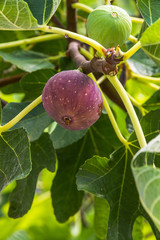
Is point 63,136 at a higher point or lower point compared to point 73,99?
lower

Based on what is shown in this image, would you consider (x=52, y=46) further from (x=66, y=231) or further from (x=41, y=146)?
(x=66, y=231)

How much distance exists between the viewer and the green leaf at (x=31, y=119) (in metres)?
1.01

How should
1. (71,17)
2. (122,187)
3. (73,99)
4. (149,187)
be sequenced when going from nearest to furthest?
(149,187) < (73,99) < (122,187) < (71,17)

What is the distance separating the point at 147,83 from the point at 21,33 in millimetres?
559

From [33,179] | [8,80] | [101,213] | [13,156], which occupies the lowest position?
[101,213]

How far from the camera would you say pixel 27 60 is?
1277mm

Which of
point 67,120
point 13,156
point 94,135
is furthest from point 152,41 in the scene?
point 94,135

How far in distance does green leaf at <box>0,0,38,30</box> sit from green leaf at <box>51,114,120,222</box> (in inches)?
21.0

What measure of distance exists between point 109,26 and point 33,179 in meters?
0.53

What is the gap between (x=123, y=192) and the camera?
942 millimetres

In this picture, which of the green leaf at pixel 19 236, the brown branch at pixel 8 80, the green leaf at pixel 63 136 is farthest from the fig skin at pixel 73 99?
the green leaf at pixel 19 236

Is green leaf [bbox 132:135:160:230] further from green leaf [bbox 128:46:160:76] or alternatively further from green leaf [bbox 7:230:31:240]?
green leaf [bbox 7:230:31:240]

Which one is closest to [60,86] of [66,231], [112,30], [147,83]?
[112,30]

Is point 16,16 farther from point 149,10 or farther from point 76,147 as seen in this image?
point 76,147
